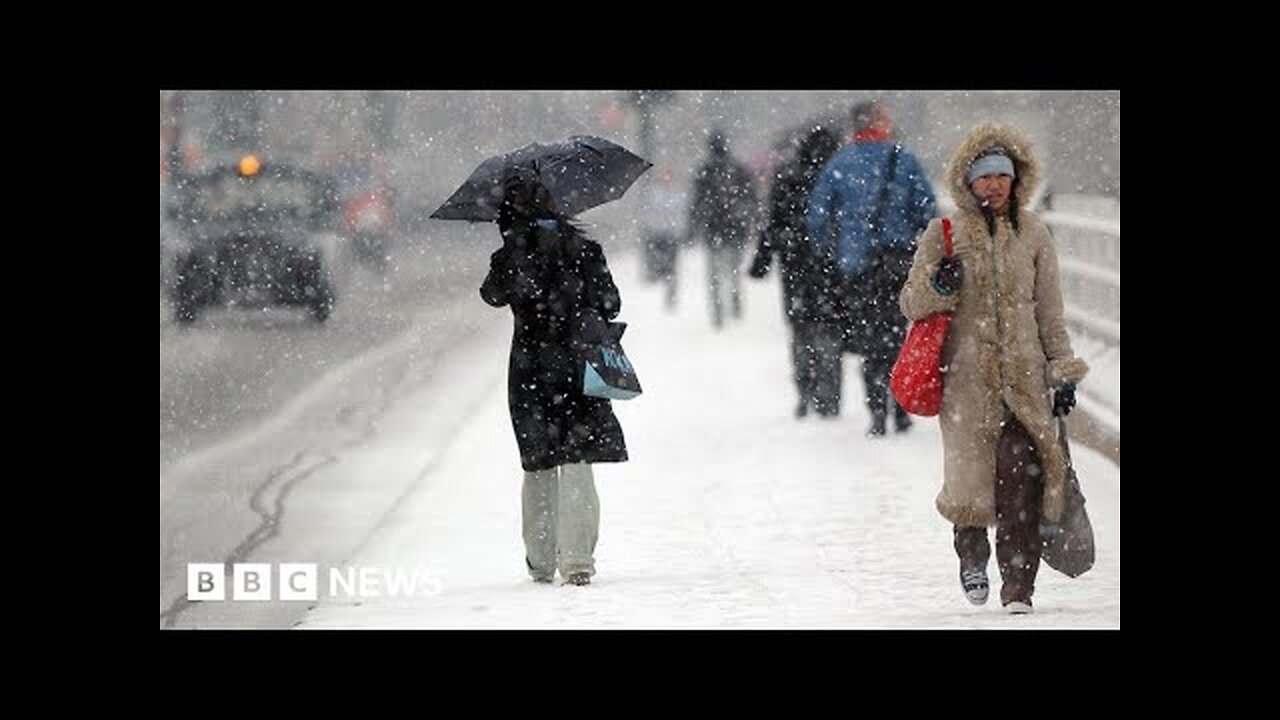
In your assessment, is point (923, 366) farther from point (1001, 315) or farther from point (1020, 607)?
point (1020, 607)

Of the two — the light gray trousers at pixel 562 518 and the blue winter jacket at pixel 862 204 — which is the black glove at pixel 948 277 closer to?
the light gray trousers at pixel 562 518

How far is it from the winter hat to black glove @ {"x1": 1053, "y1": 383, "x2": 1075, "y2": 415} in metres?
0.72

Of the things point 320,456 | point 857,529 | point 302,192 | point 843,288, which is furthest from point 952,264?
point 302,192

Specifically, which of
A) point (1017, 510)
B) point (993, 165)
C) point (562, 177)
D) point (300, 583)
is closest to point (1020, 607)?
point (1017, 510)

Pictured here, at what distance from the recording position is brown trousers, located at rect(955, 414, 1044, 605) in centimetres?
934

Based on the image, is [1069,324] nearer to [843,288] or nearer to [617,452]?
[843,288]

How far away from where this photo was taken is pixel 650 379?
1934 cm

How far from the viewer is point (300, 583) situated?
34.7 ft

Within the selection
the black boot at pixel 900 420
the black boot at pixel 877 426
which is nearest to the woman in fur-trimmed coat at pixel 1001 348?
the black boot at pixel 877 426

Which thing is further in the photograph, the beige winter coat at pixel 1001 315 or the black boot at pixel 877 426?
the black boot at pixel 877 426

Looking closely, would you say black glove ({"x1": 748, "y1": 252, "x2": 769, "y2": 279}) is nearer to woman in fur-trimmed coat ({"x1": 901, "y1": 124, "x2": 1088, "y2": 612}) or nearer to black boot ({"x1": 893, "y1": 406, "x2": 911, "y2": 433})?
black boot ({"x1": 893, "y1": 406, "x2": 911, "y2": 433})

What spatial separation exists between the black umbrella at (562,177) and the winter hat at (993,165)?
3.92 ft

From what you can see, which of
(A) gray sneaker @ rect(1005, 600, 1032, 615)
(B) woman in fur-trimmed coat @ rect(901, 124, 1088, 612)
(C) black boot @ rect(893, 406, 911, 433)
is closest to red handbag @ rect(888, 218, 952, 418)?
(B) woman in fur-trimmed coat @ rect(901, 124, 1088, 612)

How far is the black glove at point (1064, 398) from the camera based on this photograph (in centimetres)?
919
